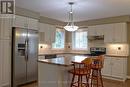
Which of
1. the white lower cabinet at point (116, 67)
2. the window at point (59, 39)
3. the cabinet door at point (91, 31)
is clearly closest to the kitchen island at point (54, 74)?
the white lower cabinet at point (116, 67)

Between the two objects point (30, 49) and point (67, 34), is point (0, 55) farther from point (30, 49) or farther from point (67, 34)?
point (67, 34)

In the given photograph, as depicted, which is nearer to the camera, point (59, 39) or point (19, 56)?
point (19, 56)

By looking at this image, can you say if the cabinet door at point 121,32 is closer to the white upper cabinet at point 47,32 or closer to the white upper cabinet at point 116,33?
the white upper cabinet at point 116,33

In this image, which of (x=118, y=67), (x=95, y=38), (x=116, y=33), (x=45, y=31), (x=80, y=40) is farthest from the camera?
(x=80, y=40)

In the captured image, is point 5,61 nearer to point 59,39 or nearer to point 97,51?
point 59,39

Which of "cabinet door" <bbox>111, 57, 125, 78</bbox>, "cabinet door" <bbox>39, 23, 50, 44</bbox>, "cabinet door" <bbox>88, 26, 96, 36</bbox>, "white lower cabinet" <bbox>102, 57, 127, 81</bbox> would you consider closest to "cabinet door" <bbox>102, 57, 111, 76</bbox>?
"white lower cabinet" <bbox>102, 57, 127, 81</bbox>

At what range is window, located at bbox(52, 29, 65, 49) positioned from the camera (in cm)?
730

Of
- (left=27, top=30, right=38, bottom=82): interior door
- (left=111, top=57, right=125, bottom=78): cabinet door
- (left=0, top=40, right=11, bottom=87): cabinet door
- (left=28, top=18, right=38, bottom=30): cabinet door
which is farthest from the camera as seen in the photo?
(left=111, top=57, right=125, bottom=78): cabinet door

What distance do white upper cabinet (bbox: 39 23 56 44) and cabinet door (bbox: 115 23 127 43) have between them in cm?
280

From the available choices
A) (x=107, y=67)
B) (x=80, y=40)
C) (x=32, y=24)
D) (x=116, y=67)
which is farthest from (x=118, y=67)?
(x=32, y=24)

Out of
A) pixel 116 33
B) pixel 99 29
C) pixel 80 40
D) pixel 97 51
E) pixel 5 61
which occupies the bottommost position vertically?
pixel 5 61

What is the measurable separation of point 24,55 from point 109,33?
3.59m

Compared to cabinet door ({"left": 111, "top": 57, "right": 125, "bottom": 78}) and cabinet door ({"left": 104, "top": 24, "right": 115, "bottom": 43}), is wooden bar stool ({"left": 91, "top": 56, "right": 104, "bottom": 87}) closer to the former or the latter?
cabinet door ({"left": 111, "top": 57, "right": 125, "bottom": 78})

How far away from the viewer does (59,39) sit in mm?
7512
